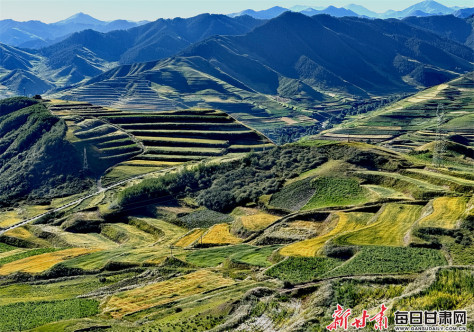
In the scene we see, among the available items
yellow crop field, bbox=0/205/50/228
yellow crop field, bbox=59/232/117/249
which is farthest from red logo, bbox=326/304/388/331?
yellow crop field, bbox=0/205/50/228

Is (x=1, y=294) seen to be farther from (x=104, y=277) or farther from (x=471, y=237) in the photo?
(x=471, y=237)

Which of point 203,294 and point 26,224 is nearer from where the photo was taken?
point 203,294

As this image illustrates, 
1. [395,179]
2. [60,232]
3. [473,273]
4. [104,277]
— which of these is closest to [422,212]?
[395,179]

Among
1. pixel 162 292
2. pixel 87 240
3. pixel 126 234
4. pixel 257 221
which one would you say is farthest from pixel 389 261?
pixel 87 240

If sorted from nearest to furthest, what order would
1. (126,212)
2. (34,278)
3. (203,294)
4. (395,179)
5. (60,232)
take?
(203,294) < (34,278) < (395,179) < (60,232) < (126,212)

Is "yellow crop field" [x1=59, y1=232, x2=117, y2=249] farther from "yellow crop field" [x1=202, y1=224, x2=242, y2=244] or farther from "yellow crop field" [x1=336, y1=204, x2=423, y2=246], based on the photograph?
"yellow crop field" [x1=336, y1=204, x2=423, y2=246]

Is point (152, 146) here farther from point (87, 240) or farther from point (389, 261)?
point (389, 261)
